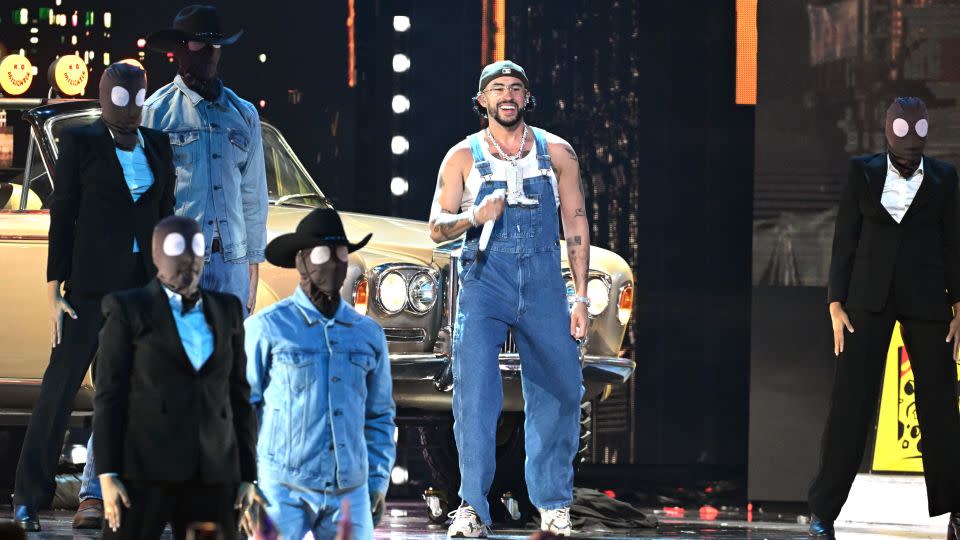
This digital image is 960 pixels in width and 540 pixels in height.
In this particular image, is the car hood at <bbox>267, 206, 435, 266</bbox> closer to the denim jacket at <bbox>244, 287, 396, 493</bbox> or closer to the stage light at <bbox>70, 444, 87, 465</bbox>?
the stage light at <bbox>70, 444, 87, 465</bbox>

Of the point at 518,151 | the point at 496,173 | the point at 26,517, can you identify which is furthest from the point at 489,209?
the point at 26,517

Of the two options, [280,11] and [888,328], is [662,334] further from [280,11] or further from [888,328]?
[888,328]

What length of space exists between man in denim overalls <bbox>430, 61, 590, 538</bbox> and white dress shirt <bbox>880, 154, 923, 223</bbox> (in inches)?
46.4

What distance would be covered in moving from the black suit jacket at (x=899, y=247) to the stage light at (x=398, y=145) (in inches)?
183

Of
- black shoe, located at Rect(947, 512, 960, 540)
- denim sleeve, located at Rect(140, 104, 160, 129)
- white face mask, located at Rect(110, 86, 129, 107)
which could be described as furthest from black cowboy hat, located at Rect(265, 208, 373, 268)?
black shoe, located at Rect(947, 512, 960, 540)

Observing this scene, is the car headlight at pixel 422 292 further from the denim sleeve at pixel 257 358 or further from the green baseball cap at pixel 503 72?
the denim sleeve at pixel 257 358

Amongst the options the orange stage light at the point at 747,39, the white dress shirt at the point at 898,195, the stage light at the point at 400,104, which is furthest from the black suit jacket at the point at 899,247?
the stage light at the point at 400,104

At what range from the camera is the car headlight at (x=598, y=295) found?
27.2 feet

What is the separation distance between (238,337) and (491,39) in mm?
6853

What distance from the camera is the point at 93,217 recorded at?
6359 millimetres

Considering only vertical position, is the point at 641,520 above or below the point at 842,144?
below

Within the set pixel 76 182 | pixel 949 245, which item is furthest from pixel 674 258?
pixel 76 182

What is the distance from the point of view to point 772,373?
1027 centimetres

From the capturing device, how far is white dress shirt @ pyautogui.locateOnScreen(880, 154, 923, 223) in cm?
680
